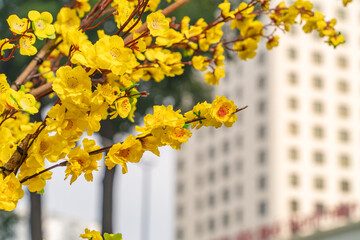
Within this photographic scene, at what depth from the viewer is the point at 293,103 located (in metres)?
75.9

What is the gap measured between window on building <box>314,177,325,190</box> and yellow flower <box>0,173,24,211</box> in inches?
2824

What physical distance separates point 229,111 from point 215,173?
78.7m

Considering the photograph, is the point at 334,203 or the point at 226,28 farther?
the point at 334,203

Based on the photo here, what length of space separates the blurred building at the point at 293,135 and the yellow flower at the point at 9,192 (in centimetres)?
6876

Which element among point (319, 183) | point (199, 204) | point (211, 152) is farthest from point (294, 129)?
point (199, 204)

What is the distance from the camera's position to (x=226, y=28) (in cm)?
1695

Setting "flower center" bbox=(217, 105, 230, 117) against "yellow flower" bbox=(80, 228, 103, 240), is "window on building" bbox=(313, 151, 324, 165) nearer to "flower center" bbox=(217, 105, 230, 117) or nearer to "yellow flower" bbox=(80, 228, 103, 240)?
"yellow flower" bbox=(80, 228, 103, 240)

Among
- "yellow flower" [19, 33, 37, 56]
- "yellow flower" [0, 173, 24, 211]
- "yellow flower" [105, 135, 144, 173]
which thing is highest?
"yellow flower" [19, 33, 37, 56]

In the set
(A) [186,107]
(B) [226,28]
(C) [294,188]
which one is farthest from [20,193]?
(C) [294,188]

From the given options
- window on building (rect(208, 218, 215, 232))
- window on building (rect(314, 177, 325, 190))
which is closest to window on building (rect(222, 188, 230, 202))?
window on building (rect(208, 218, 215, 232))

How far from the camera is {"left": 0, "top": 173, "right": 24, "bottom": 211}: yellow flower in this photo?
3.01m

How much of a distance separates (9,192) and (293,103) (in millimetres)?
73771

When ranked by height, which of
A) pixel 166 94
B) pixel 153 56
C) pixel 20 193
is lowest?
pixel 20 193

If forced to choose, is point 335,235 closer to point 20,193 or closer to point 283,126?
point 283,126
